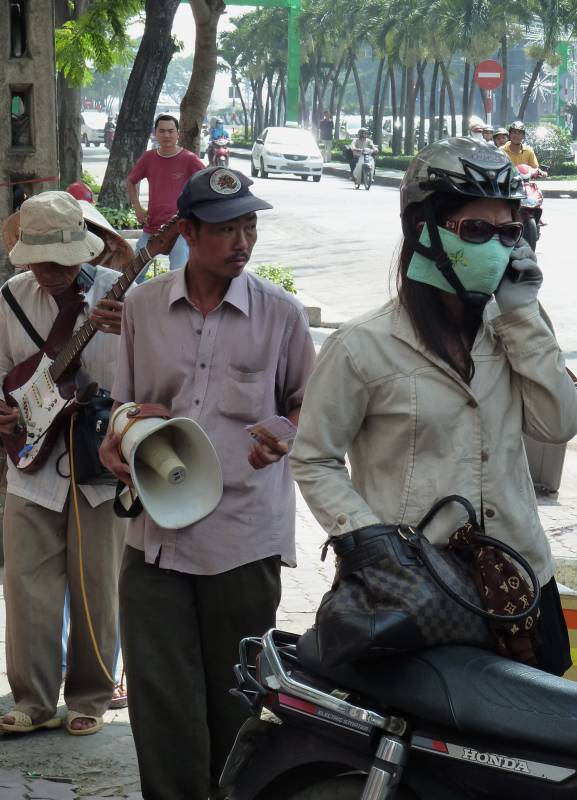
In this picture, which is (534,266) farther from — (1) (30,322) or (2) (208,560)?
(1) (30,322)

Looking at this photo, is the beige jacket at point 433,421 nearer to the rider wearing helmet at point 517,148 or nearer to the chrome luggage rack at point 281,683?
the chrome luggage rack at point 281,683

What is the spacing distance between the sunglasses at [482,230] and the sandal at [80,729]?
2699 mm

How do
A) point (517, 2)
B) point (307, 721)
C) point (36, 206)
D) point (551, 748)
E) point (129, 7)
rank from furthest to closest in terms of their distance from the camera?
point (517, 2), point (129, 7), point (36, 206), point (307, 721), point (551, 748)

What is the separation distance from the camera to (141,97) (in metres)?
18.7

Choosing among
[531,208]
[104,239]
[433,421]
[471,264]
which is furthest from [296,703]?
[531,208]

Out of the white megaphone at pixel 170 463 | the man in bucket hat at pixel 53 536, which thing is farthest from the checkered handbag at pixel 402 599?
the man in bucket hat at pixel 53 536

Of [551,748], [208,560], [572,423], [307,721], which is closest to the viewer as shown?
[551,748]

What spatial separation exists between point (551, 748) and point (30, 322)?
2878mm

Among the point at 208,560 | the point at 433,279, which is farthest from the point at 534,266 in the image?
the point at 208,560

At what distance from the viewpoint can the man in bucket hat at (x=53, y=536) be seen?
4719mm

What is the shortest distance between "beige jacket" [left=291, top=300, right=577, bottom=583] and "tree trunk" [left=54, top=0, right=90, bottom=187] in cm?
1760

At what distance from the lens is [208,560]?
3719mm

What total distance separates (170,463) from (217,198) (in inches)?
29.5

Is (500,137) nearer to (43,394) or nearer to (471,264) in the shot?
(43,394)
